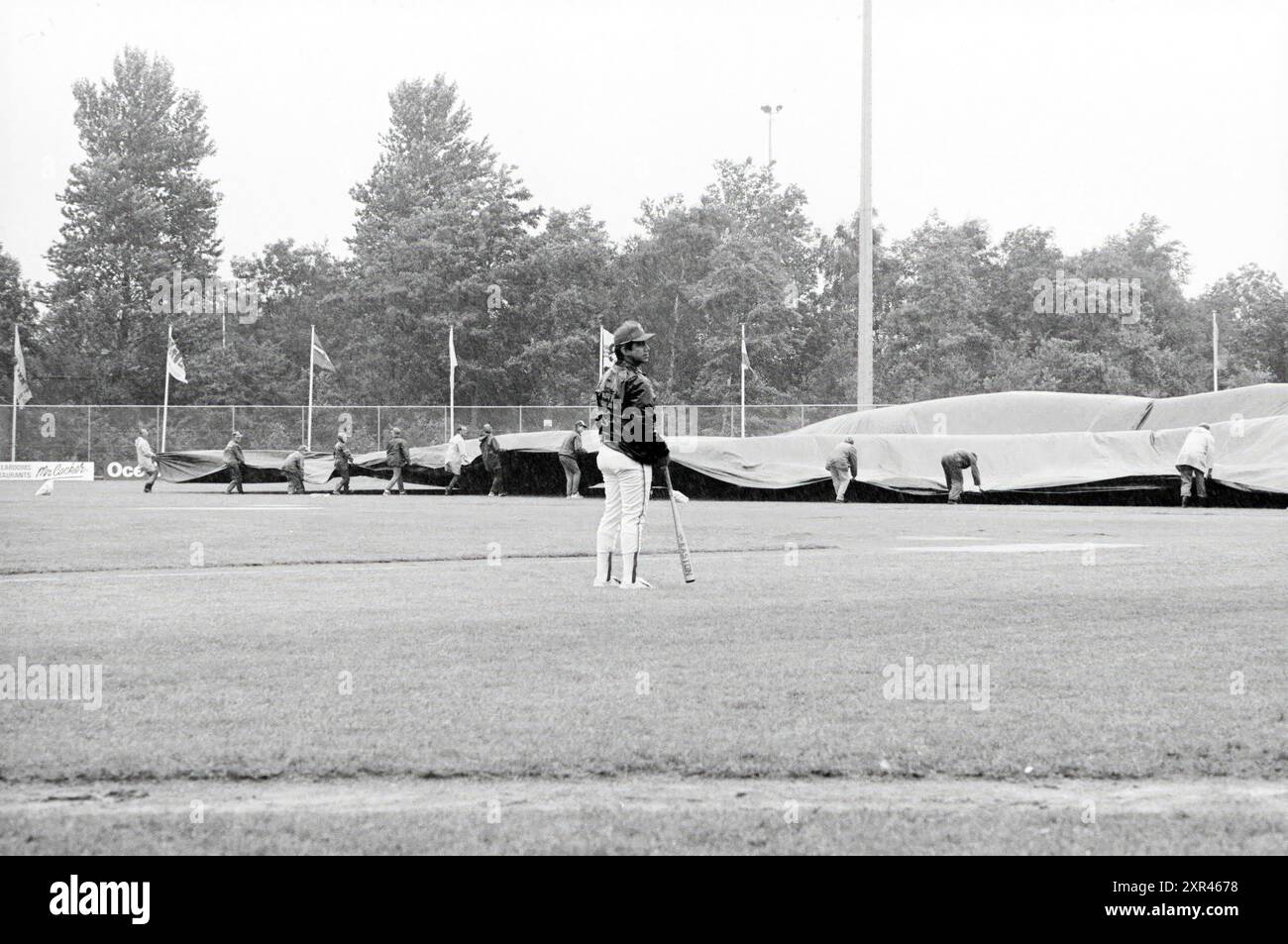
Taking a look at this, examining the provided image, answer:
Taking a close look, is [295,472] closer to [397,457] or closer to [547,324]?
[397,457]

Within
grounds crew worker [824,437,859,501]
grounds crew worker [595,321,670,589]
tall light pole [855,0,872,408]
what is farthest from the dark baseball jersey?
tall light pole [855,0,872,408]

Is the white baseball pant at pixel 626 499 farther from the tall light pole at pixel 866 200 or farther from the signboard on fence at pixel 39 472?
the signboard on fence at pixel 39 472

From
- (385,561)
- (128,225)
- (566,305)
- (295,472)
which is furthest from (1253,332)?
(385,561)

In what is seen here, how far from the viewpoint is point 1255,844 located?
14.5 ft

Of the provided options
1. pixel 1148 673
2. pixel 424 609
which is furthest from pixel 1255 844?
pixel 424 609

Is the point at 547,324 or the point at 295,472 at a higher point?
the point at 547,324

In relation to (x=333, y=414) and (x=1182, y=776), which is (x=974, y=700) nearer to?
(x=1182, y=776)

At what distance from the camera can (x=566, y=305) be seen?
2948 inches

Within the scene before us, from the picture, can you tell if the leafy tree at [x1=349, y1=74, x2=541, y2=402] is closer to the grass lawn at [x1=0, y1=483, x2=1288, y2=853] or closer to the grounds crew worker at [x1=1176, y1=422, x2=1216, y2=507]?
the grounds crew worker at [x1=1176, y1=422, x2=1216, y2=507]

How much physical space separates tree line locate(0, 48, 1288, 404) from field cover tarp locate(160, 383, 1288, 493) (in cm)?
2983

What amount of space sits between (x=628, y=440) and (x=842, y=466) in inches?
936

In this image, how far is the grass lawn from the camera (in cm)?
542

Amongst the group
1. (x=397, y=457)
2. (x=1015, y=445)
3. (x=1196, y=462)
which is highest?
(x=1015, y=445)
